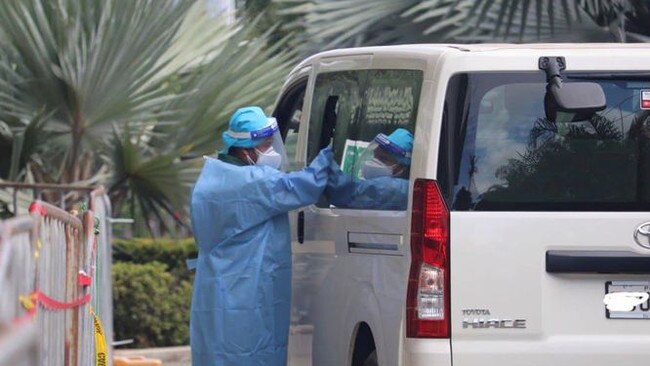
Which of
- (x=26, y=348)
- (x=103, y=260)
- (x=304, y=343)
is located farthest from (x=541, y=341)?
(x=103, y=260)

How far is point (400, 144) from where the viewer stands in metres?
5.63

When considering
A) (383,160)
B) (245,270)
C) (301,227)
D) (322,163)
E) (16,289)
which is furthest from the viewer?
(301,227)

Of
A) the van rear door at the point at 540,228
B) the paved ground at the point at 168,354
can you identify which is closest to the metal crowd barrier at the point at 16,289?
the van rear door at the point at 540,228

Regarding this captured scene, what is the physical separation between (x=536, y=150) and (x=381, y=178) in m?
0.78

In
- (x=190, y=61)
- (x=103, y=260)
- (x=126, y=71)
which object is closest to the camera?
(x=103, y=260)

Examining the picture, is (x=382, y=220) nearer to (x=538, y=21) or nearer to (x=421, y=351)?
(x=421, y=351)

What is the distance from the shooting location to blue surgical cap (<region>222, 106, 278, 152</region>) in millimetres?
6746

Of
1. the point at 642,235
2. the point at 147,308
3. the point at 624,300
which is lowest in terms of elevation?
the point at 147,308

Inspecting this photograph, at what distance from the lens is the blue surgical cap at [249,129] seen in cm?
675

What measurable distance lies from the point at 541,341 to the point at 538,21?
5494 mm

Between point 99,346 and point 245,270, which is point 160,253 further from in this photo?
point 245,270

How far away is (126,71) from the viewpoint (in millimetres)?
9516

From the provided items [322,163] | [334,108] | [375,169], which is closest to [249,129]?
[334,108]

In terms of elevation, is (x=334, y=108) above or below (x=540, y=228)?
above
